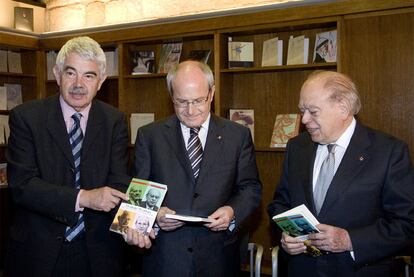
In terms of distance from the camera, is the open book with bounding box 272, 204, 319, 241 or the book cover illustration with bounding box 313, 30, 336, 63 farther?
the book cover illustration with bounding box 313, 30, 336, 63

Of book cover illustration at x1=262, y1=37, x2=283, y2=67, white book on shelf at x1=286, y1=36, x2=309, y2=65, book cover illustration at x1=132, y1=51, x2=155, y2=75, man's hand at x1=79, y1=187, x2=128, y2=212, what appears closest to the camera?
man's hand at x1=79, y1=187, x2=128, y2=212

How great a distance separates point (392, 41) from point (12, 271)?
9.98 ft

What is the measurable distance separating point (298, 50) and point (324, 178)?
211 cm

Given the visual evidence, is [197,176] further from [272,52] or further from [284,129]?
[272,52]

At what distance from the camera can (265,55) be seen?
421 centimetres

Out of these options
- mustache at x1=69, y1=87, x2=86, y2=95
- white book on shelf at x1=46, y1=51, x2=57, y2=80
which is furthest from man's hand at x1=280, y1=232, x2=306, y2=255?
white book on shelf at x1=46, y1=51, x2=57, y2=80

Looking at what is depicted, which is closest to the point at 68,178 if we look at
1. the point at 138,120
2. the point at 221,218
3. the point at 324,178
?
the point at 221,218

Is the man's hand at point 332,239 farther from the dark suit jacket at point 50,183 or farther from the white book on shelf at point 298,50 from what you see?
the white book on shelf at point 298,50

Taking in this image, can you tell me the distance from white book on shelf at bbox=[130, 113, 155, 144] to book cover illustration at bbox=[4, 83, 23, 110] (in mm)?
1394

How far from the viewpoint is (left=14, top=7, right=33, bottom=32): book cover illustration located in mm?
5055

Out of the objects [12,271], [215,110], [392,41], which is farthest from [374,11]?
[12,271]

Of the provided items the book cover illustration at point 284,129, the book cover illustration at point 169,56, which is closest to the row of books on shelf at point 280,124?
the book cover illustration at point 284,129

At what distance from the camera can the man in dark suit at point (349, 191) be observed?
2035 mm

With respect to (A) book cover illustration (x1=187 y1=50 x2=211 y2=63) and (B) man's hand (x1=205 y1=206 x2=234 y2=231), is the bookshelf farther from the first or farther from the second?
(B) man's hand (x1=205 y1=206 x2=234 y2=231)
